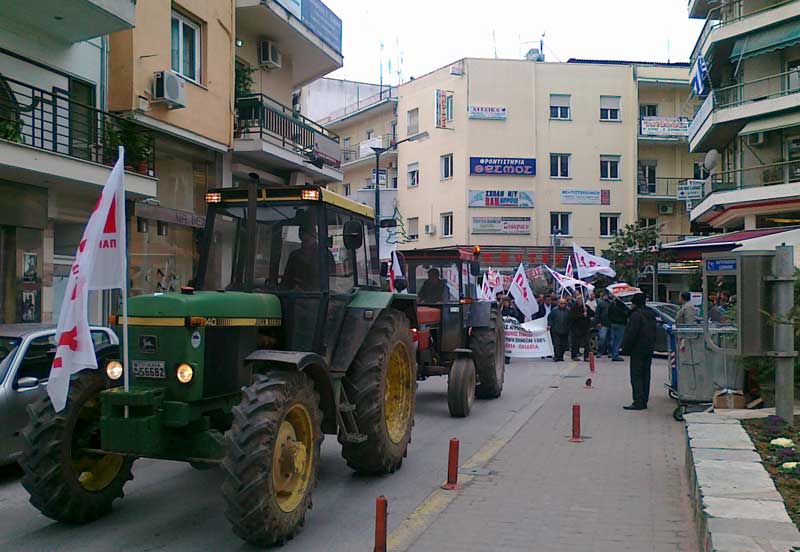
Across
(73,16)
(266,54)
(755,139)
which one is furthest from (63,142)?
(755,139)

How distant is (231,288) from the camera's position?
22.2 ft

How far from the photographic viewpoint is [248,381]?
6.12 m

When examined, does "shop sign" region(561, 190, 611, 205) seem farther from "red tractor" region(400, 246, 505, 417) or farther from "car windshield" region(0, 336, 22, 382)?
"car windshield" region(0, 336, 22, 382)

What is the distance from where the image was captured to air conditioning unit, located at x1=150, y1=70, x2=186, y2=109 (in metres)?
14.8

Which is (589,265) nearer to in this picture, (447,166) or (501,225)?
(501,225)

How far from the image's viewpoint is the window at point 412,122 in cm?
4188

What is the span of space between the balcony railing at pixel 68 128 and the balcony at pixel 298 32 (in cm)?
519

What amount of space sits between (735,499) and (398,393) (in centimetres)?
397

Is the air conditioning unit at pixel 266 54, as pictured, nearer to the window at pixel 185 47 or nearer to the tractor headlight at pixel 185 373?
the window at pixel 185 47

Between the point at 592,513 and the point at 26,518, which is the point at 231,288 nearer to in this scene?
the point at 26,518

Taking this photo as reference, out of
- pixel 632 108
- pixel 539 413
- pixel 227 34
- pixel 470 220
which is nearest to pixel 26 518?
pixel 539 413

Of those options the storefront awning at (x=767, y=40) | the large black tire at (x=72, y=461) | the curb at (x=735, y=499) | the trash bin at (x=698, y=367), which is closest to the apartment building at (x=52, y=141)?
the large black tire at (x=72, y=461)

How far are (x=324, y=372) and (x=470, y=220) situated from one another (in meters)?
33.1

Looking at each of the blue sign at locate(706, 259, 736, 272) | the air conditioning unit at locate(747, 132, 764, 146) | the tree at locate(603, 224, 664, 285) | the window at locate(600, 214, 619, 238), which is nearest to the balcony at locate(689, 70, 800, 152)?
the air conditioning unit at locate(747, 132, 764, 146)
